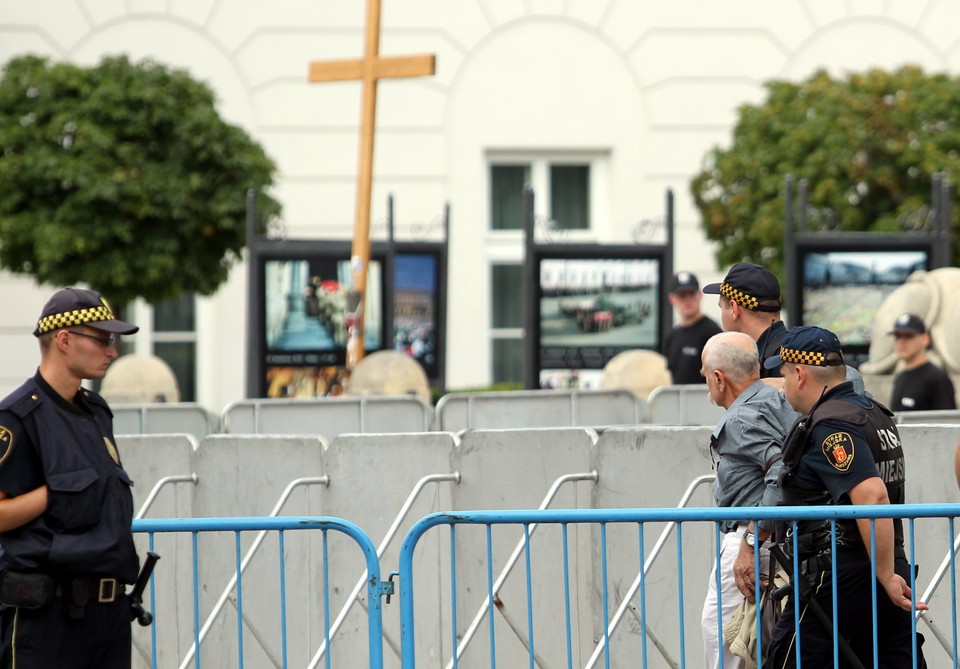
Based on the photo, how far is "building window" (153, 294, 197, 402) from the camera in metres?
23.8

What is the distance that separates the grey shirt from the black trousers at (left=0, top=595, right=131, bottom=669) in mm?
2254

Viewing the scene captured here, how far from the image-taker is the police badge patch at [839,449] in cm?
540

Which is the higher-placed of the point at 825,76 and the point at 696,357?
the point at 825,76

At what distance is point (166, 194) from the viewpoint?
18062 mm

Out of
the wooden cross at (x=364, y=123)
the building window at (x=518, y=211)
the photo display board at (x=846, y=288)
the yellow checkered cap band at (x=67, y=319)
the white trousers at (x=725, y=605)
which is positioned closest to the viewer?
the yellow checkered cap band at (x=67, y=319)

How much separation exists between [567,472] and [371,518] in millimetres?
939

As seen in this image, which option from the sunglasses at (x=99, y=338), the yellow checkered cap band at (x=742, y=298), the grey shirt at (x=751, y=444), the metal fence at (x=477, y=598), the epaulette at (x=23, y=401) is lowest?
the metal fence at (x=477, y=598)

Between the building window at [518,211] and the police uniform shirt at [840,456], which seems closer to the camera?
the police uniform shirt at [840,456]

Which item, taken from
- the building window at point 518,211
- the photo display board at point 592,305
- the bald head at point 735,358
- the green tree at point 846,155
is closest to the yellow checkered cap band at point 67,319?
the bald head at point 735,358

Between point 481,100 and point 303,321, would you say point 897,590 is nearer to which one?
point 303,321

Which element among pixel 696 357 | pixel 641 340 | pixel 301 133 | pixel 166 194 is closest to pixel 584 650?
pixel 696 357

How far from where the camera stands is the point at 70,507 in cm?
519

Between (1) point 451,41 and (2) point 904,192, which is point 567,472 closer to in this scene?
(2) point 904,192

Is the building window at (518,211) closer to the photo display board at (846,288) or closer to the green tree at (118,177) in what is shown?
the green tree at (118,177)
